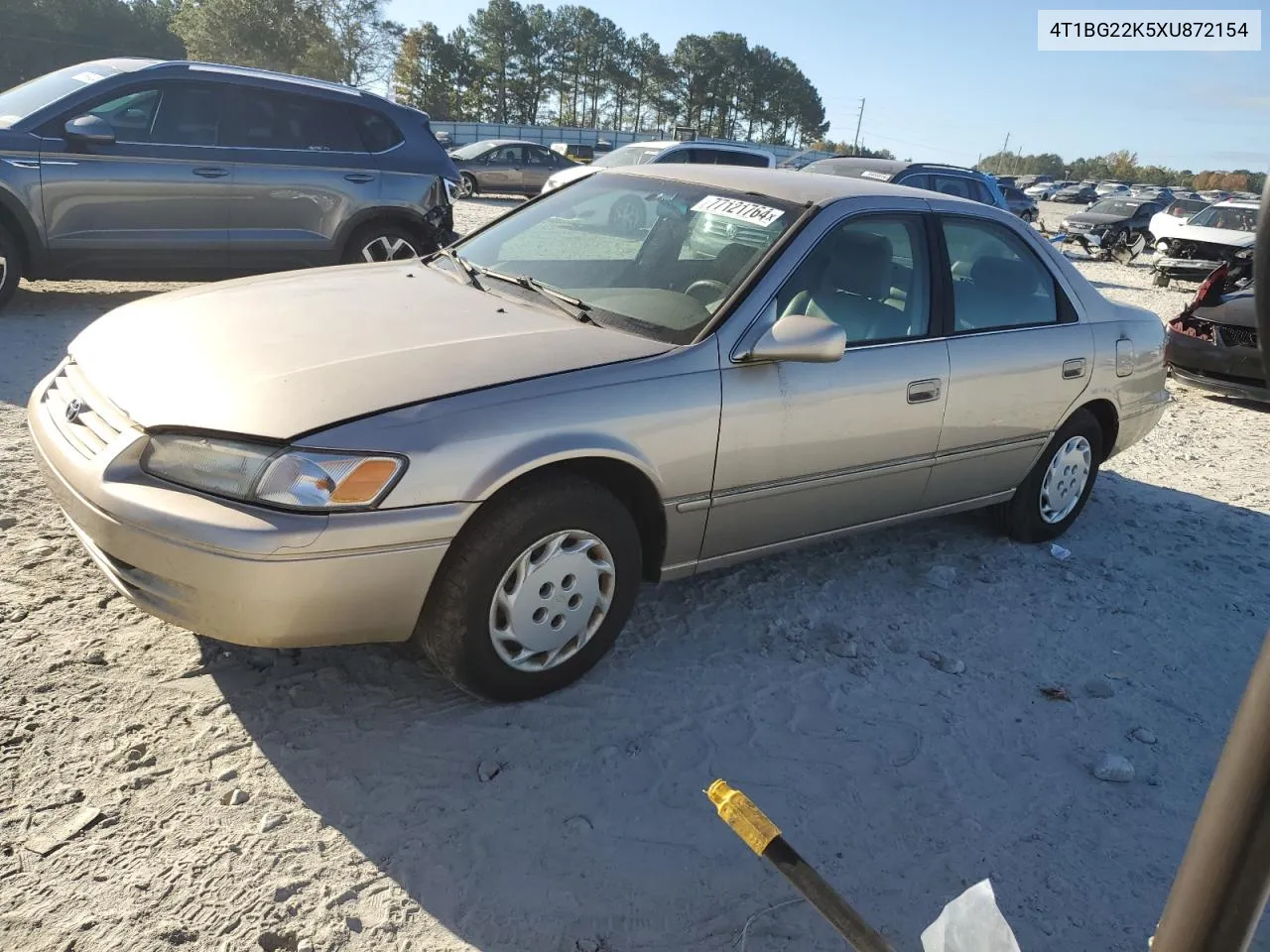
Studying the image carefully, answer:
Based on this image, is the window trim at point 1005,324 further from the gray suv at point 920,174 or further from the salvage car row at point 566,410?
the gray suv at point 920,174

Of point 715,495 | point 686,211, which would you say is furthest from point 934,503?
point 686,211

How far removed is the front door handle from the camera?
12.5 feet

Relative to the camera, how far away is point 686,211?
3842 mm

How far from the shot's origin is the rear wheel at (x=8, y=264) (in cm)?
680

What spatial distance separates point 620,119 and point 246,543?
104785 mm

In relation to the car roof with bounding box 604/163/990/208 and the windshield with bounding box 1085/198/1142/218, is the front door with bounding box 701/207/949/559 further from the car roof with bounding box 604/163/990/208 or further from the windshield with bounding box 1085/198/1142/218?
the windshield with bounding box 1085/198/1142/218

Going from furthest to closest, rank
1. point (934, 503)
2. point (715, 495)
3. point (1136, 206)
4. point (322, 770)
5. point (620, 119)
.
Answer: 1. point (620, 119)
2. point (1136, 206)
3. point (934, 503)
4. point (715, 495)
5. point (322, 770)

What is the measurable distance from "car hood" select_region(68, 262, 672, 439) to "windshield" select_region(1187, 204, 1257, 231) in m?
19.4

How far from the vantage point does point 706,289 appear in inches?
137

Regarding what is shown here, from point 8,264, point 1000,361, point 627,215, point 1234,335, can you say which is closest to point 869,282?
point 1000,361

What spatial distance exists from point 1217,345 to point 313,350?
27.2 feet

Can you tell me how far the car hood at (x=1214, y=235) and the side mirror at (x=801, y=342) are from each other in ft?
59.2

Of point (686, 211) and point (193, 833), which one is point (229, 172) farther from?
point (193, 833)

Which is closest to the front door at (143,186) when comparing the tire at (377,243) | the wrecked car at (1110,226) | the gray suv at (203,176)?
the gray suv at (203,176)
